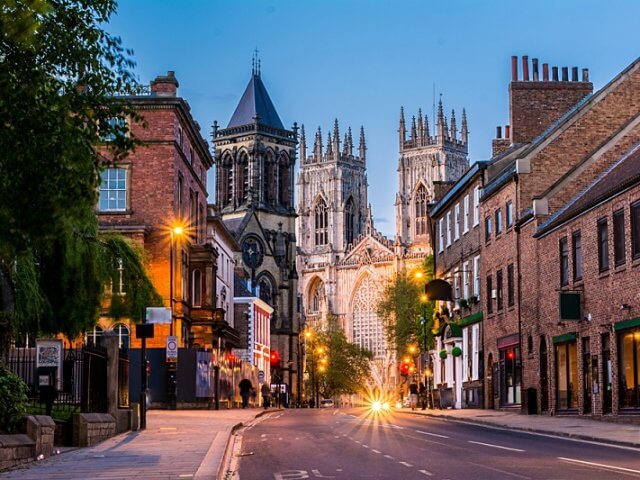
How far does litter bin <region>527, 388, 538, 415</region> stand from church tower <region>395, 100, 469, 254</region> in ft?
461

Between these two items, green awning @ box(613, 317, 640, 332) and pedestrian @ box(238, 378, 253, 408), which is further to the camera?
pedestrian @ box(238, 378, 253, 408)

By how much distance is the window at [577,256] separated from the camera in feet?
130

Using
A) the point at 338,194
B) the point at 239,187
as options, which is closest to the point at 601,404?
the point at 239,187

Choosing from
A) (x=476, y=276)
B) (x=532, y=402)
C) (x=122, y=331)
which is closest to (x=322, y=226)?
(x=476, y=276)

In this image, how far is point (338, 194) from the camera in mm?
199125

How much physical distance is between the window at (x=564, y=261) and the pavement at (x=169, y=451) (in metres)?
6.75

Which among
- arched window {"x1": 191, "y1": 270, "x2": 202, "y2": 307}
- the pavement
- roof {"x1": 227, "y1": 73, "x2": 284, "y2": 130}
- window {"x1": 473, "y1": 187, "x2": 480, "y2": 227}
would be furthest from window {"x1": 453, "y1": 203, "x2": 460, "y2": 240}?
roof {"x1": 227, "y1": 73, "x2": 284, "y2": 130}

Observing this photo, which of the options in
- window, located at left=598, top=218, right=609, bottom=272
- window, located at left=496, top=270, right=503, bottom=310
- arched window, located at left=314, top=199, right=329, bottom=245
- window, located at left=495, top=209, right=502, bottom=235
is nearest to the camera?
window, located at left=598, top=218, right=609, bottom=272

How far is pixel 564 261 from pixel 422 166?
153353 mm

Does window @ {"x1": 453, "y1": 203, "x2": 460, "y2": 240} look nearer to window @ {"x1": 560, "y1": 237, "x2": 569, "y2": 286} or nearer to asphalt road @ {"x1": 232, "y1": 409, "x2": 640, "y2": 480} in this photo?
window @ {"x1": 560, "y1": 237, "x2": 569, "y2": 286}

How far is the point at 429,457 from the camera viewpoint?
20.3m

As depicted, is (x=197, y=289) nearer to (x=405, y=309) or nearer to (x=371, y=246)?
(x=405, y=309)

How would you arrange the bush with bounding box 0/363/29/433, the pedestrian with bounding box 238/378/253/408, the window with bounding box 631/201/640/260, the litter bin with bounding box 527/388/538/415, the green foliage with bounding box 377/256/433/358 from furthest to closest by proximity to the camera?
the green foliage with bounding box 377/256/433/358 < the pedestrian with bounding box 238/378/253/408 < the litter bin with bounding box 527/388/538/415 < the window with bounding box 631/201/640/260 < the bush with bounding box 0/363/29/433

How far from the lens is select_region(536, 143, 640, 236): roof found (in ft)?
114
